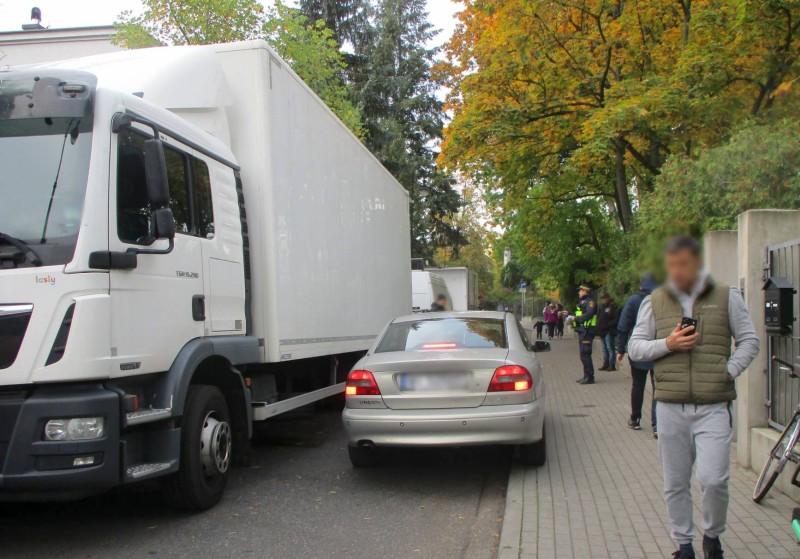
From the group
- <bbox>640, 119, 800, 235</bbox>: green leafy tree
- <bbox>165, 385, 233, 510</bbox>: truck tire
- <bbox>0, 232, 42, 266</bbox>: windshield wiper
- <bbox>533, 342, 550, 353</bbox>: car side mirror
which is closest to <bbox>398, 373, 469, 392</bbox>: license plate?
<bbox>165, 385, 233, 510</bbox>: truck tire

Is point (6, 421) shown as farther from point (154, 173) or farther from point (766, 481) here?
point (766, 481)

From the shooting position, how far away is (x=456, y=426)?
5.57 metres

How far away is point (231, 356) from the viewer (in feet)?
17.7

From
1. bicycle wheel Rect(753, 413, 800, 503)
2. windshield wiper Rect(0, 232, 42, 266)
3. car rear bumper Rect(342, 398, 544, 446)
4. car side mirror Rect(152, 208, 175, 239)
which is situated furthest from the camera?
car rear bumper Rect(342, 398, 544, 446)

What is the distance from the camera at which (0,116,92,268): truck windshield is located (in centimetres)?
402

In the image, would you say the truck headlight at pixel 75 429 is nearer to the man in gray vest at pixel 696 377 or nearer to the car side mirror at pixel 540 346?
the man in gray vest at pixel 696 377

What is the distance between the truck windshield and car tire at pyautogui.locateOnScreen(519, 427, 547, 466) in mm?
4103

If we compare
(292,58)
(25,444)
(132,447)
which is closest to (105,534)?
(132,447)

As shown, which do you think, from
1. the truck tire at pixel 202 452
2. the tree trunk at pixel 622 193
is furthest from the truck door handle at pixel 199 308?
the tree trunk at pixel 622 193

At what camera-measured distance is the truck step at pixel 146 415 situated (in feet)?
13.7

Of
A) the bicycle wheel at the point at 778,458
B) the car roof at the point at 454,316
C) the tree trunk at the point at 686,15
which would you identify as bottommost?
the bicycle wheel at the point at 778,458

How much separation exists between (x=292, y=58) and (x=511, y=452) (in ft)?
44.8

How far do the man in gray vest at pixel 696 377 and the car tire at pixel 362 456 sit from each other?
3.14 meters

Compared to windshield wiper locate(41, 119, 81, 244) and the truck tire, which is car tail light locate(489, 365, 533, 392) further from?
windshield wiper locate(41, 119, 81, 244)
